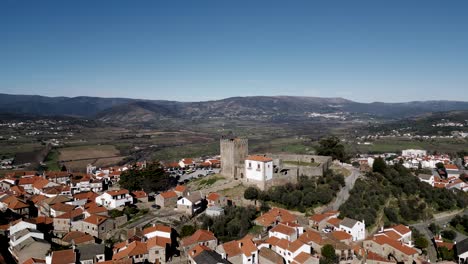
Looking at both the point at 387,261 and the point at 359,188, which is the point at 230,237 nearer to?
the point at 387,261

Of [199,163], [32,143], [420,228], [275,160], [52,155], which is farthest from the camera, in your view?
[32,143]

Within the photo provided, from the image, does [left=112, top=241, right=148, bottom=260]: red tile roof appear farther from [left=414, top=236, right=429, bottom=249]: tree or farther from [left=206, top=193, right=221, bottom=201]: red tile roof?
[left=414, top=236, right=429, bottom=249]: tree

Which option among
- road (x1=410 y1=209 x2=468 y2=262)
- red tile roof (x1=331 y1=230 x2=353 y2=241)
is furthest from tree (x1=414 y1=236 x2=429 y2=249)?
red tile roof (x1=331 y1=230 x2=353 y2=241)

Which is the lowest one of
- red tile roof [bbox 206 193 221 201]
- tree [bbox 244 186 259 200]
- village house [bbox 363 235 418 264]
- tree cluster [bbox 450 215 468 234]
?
tree cluster [bbox 450 215 468 234]

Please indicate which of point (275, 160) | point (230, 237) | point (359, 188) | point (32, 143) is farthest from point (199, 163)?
point (32, 143)

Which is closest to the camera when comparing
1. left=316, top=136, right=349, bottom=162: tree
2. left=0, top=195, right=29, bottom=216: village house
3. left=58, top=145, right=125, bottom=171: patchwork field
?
left=0, top=195, right=29, bottom=216: village house

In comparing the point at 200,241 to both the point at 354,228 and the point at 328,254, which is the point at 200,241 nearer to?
the point at 328,254
